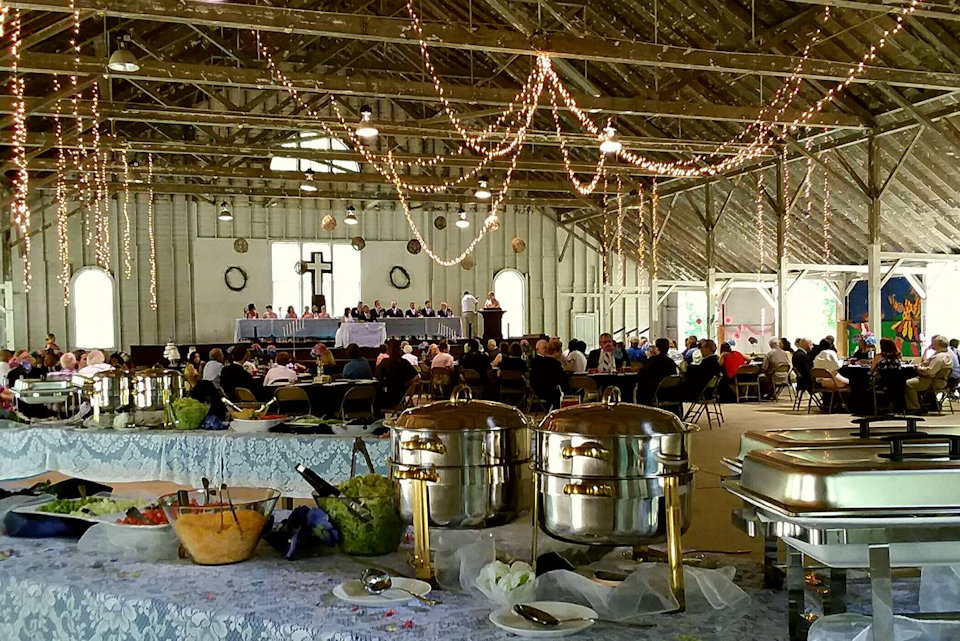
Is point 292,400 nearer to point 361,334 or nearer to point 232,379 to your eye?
point 232,379

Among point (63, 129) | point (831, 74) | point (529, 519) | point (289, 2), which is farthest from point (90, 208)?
point (529, 519)

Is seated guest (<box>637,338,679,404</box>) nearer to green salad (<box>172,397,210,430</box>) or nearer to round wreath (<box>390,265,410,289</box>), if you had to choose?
→ green salad (<box>172,397,210,430</box>)

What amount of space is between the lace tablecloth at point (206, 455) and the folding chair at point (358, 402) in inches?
113

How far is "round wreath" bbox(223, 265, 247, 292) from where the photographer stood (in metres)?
21.5

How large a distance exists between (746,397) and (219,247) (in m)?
13.4

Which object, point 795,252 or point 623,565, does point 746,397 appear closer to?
point 795,252

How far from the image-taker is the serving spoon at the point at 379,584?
1.75 m

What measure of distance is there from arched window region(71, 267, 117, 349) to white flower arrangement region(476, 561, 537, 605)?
21.0 meters

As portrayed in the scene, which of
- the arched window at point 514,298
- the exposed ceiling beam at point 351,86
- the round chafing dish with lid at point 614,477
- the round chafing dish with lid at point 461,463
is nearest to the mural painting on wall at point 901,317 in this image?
the exposed ceiling beam at point 351,86

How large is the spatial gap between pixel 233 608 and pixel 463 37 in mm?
8153

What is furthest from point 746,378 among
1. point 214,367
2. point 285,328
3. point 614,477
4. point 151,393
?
point 614,477

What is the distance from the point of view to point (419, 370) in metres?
12.4

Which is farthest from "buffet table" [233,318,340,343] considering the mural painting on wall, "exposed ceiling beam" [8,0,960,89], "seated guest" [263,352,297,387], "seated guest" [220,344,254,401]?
the mural painting on wall

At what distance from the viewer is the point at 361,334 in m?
17.7
